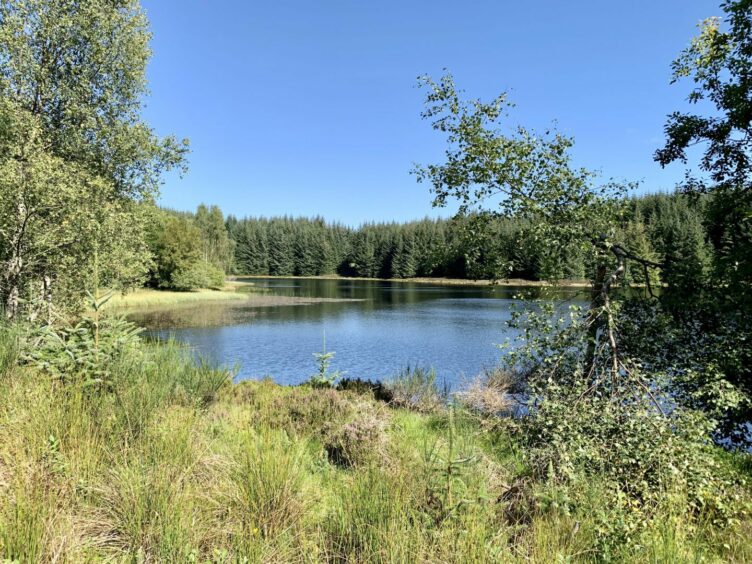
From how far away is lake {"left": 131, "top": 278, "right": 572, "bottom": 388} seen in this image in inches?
710

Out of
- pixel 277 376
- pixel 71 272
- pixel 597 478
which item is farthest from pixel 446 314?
pixel 597 478

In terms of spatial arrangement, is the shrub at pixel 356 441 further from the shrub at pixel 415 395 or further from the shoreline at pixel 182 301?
the shoreline at pixel 182 301

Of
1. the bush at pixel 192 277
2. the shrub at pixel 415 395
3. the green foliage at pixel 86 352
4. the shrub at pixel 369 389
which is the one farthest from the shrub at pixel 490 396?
the bush at pixel 192 277

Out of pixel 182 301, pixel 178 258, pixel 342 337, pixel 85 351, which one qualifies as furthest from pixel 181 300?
pixel 85 351

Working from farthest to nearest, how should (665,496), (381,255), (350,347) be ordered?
(381,255) < (350,347) < (665,496)

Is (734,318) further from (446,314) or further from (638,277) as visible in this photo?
(446,314)

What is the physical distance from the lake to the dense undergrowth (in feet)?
14.2

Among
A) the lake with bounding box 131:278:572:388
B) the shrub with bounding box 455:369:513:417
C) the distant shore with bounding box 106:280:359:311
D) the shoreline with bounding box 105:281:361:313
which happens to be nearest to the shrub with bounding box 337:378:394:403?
the lake with bounding box 131:278:572:388

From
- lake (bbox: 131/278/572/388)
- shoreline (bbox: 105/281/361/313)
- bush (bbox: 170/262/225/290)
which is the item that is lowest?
lake (bbox: 131/278/572/388)

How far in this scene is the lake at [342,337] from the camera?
59.2ft

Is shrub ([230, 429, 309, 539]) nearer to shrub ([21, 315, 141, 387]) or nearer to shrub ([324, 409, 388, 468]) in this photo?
shrub ([324, 409, 388, 468])

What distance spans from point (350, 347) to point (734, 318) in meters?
18.4

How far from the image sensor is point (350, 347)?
75.9 ft

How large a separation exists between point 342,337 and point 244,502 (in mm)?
23418
